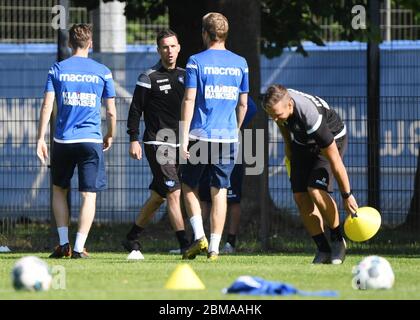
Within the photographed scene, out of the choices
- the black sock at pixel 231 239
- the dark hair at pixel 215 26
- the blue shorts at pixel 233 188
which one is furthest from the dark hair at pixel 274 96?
the black sock at pixel 231 239

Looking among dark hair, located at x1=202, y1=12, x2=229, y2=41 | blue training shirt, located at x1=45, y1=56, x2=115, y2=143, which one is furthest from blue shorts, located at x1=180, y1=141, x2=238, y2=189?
blue training shirt, located at x1=45, y1=56, x2=115, y2=143

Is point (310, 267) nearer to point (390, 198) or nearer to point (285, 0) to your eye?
point (390, 198)

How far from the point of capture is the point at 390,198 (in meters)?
15.4

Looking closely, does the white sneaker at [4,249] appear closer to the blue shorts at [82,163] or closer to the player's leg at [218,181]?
the blue shorts at [82,163]

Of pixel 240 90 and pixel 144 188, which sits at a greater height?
pixel 240 90

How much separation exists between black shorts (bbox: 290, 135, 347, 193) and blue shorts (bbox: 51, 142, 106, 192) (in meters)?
2.25

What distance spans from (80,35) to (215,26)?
1402 millimetres

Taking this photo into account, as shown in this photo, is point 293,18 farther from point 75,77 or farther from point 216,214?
point 216,214

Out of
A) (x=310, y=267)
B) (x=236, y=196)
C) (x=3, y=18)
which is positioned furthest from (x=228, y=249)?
(x=3, y=18)

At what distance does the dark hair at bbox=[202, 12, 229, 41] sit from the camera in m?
11.9

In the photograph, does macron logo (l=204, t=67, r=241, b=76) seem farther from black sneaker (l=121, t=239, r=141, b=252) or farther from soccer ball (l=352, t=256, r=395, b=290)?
soccer ball (l=352, t=256, r=395, b=290)

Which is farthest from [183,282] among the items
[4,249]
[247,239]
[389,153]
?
[389,153]
